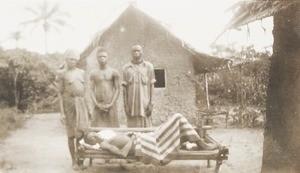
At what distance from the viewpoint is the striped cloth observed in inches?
200

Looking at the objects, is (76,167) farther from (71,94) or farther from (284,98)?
(284,98)

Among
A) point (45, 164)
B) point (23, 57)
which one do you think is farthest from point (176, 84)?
point (45, 164)

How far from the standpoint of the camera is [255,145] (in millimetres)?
8492

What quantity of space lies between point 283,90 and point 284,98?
89mm

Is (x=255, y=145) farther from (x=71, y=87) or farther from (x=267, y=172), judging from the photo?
(x=71, y=87)

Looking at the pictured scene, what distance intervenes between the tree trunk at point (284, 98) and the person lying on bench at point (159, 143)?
69cm

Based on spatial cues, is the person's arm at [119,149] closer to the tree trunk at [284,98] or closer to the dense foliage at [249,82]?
the tree trunk at [284,98]

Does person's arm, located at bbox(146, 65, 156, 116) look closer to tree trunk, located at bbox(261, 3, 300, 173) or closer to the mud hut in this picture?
tree trunk, located at bbox(261, 3, 300, 173)

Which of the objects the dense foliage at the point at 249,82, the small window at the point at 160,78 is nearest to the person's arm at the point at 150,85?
the dense foliage at the point at 249,82

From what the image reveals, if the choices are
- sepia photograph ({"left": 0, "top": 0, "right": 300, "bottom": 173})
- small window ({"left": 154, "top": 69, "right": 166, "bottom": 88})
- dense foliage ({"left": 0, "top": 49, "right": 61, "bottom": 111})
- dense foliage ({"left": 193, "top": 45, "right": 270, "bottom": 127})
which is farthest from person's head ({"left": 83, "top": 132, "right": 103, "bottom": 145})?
dense foliage ({"left": 0, "top": 49, "right": 61, "bottom": 111})

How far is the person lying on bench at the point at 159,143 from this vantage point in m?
5.10

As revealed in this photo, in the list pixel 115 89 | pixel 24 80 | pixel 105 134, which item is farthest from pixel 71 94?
pixel 24 80

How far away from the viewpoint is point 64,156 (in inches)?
286

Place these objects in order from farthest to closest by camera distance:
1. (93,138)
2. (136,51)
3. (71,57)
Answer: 1. (136,51)
2. (71,57)
3. (93,138)
